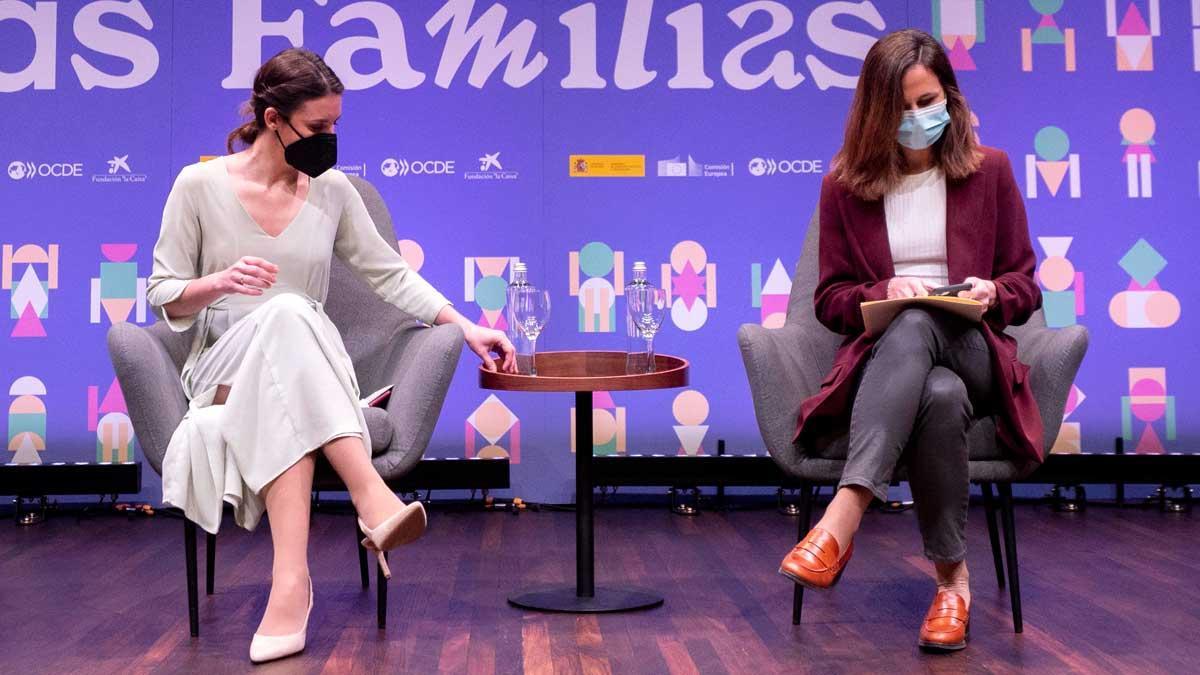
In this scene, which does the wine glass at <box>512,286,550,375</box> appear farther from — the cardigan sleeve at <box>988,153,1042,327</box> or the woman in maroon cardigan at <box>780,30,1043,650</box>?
the cardigan sleeve at <box>988,153,1042,327</box>

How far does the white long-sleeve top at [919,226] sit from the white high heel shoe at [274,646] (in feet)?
4.72

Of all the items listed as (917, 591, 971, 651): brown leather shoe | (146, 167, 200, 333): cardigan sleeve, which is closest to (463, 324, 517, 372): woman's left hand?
(146, 167, 200, 333): cardigan sleeve

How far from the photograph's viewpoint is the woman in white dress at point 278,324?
231 cm

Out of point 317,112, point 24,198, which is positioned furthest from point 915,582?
point 24,198

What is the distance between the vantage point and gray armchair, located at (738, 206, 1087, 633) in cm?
245

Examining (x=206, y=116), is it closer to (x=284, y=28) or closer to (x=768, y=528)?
(x=284, y=28)

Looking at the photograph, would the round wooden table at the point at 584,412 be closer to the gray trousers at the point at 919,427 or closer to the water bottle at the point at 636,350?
the water bottle at the point at 636,350

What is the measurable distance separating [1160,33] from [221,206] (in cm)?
345

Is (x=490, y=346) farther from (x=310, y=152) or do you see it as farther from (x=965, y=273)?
(x=965, y=273)

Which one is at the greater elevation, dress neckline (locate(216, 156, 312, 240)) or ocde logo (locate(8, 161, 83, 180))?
ocde logo (locate(8, 161, 83, 180))

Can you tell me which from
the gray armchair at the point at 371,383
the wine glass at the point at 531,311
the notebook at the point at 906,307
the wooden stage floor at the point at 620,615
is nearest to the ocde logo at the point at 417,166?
the wooden stage floor at the point at 620,615

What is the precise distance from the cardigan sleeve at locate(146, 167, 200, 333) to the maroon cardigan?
4.35 ft

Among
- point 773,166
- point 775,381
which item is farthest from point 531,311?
point 773,166

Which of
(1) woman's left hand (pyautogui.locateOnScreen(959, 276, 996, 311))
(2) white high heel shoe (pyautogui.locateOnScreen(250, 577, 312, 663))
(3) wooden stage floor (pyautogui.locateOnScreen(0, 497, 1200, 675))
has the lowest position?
(3) wooden stage floor (pyautogui.locateOnScreen(0, 497, 1200, 675))
